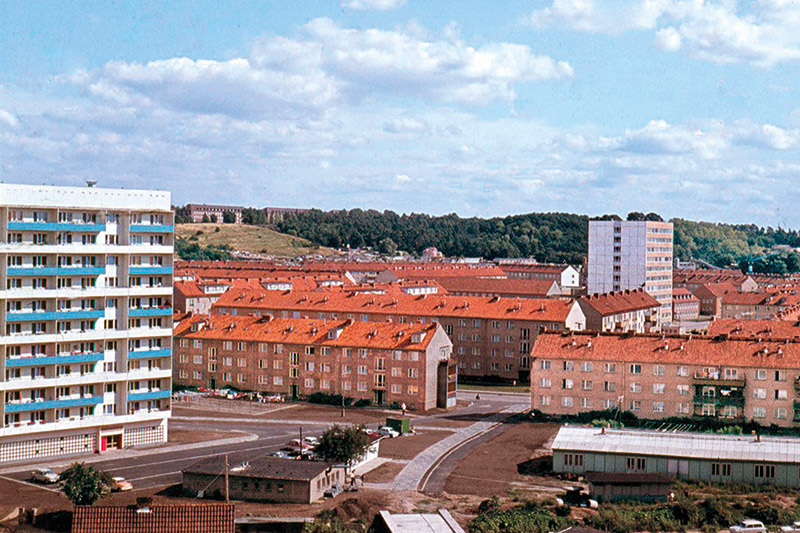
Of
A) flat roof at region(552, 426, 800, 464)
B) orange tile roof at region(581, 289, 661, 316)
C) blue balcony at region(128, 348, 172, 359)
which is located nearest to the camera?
flat roof at region(552, 426, 800, 464)

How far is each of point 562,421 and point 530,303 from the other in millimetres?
34100

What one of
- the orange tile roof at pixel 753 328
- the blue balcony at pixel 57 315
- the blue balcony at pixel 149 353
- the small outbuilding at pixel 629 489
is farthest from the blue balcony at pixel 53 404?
the orange tile roof at pixel 753 328

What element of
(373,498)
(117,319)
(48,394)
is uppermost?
(117,319)

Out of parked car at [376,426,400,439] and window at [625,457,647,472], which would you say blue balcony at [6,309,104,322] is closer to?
parked car at [376,426,400,439]

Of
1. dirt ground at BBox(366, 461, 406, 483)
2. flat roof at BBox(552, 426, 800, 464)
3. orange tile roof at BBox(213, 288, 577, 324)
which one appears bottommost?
dirt ground at BBox(366, 461, 406, 483)

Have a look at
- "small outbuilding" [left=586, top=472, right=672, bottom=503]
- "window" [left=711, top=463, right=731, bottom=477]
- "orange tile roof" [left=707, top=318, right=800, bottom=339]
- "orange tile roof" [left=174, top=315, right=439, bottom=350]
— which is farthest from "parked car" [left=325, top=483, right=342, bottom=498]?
"orange tile roof" [left=707, top=318, right=800, bottom=339]

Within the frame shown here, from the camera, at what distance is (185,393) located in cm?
11350

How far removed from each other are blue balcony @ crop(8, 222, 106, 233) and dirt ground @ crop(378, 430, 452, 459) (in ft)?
101

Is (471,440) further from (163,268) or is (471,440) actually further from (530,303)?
(530,303)

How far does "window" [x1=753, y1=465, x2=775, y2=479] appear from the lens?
246 ft

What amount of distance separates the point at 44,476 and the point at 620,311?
320 ft

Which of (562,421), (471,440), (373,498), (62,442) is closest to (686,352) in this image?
(562,421)

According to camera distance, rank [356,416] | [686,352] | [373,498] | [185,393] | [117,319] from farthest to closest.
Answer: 1. [185,393]
2. [356,416]
3. [686,352]
4. [117,319]
5. [373,498]

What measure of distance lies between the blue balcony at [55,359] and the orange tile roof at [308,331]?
1310 inches
